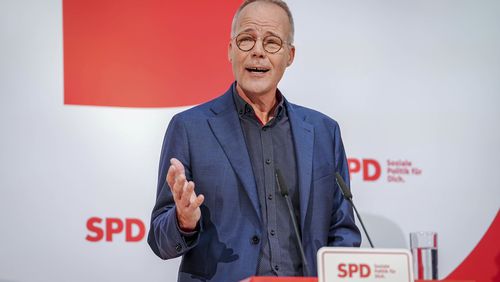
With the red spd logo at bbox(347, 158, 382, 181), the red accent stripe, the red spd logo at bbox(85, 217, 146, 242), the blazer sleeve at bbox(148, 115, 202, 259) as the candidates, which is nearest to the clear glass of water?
the red accent stripe

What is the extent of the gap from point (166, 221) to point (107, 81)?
4.26 ft

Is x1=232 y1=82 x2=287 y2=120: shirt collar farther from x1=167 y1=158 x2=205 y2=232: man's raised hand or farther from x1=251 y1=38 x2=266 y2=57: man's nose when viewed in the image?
x1=167 y1=158 x2=205 y2=232: man's raised hand

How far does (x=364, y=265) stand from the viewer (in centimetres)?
179

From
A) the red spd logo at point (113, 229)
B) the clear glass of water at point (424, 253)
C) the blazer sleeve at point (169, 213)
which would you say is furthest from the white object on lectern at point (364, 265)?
the clear glass of water at point (424, 253)

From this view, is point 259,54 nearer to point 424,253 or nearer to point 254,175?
point 254,175

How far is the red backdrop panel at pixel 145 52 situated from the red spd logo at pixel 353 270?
1.90 meters

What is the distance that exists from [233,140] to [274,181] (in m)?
0.22

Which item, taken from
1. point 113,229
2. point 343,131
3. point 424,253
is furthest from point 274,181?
point 424,253

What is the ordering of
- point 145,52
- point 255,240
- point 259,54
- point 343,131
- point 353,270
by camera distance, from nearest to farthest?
point 353,270, point 255,240, point 259,54, point 145,52, point 343,131

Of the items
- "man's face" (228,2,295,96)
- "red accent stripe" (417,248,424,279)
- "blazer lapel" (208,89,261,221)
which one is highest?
"man's face" (228,2,295,96)

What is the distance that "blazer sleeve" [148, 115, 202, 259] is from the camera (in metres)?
2.32

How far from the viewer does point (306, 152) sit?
272cm

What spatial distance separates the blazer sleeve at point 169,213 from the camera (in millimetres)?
2318

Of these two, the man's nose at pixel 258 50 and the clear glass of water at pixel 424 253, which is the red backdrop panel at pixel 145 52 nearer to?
the man's nose at pixel 258 50
